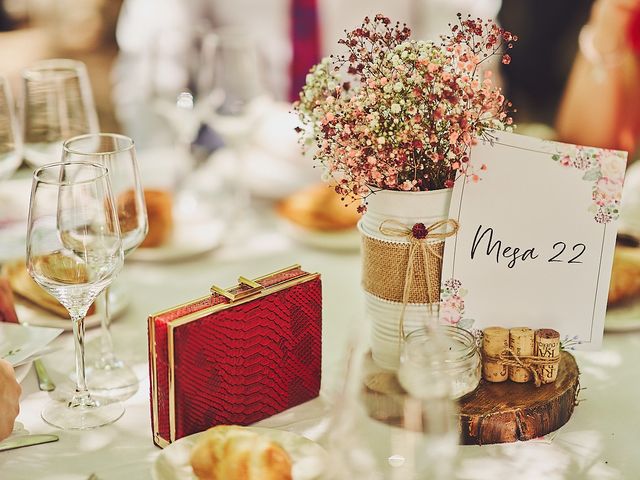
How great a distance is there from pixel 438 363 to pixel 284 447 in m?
0.25

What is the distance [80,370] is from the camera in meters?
1.10

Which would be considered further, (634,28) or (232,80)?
(634,28)

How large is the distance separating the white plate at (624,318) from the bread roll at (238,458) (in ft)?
1.95

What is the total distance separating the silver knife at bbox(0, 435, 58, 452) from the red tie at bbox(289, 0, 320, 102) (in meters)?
2.12

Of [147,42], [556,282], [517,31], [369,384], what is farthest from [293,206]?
[517,31]

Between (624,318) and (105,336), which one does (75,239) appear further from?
(624,318)

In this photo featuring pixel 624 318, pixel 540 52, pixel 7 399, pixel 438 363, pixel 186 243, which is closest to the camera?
pixel 438 363

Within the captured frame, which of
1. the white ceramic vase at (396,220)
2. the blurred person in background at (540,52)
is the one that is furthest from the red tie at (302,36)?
the white ceramic vase at (396,220)

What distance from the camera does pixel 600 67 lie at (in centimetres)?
219

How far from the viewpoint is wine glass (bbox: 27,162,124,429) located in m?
1.00

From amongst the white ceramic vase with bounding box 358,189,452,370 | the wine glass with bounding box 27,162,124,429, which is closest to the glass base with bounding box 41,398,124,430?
the wine glass with bounding box 27,162,124,429

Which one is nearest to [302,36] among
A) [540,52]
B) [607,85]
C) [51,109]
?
[540,52]

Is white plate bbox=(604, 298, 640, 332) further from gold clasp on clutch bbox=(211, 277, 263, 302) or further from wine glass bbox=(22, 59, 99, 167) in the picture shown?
wine glass bbox=(22, 59, 99, 167)

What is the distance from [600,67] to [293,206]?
98 cm
